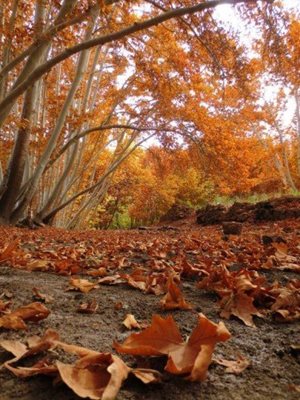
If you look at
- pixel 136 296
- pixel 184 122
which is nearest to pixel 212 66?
pixel 184 122

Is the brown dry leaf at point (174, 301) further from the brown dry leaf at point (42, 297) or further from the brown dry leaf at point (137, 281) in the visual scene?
the brown dry leaf at point (42, 297)

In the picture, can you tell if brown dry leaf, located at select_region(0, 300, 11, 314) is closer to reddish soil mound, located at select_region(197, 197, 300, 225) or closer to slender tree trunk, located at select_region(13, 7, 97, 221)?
slender tree trunk, located at select_region(13, 7, 97, 221)

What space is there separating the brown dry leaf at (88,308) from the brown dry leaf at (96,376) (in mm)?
567

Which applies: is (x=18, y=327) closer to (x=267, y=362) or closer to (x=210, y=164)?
(x=267, y=362)

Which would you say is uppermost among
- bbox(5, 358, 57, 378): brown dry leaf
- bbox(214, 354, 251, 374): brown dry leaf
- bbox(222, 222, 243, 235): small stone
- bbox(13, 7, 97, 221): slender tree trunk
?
bbox(13, 7, 97, 221): slender tree trunk

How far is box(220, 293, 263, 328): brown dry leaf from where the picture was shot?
1.32 meters

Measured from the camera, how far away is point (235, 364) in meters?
0.94

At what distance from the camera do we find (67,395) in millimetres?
759

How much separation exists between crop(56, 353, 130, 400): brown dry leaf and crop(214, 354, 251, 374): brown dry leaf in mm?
282

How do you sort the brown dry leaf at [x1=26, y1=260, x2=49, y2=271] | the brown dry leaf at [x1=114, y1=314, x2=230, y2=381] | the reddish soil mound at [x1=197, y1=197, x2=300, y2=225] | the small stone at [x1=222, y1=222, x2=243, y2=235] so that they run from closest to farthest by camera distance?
1. the brown dry leaf at [x1=114, y1=314, x2=230, y2=381]
2. the brown dry leaf at [x1=26, y1=260, x2=49, y2=271]
3. the small stone at [x1=222, y1=222, x2=243, y2=235]
4. the reddish soil mound at [x1=197, y1=197, x2=300, y2=225]

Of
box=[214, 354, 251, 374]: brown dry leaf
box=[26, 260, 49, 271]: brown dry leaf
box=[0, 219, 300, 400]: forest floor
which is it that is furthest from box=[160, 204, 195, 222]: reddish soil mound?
box=[214, 354, 251, 374]: brown dry leaf

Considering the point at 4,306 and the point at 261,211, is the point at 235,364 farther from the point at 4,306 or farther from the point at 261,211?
the point at 261,211

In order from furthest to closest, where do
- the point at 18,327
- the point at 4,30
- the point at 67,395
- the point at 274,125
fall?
the point at 274,125 → the point at 4,30 → the point at 18,327 → the point at 67,395

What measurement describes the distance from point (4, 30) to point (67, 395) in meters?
4.83
